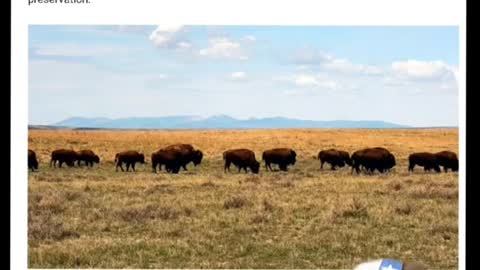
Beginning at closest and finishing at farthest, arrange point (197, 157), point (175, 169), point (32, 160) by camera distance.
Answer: point (32, 160), point (175, 169), point (197, 157)

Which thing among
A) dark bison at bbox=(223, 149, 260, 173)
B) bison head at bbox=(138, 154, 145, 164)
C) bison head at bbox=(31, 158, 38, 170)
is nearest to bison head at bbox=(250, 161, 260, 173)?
dark bison at bbox=(223, 149, 260, 173)

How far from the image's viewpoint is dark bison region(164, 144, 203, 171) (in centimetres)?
628

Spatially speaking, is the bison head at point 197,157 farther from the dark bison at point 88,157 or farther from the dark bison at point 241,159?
the dark bison at point 88,157

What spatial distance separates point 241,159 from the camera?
636 cm

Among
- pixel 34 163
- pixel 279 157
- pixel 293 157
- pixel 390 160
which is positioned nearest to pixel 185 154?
pixel 279 157

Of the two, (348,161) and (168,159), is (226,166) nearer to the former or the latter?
(168,159)

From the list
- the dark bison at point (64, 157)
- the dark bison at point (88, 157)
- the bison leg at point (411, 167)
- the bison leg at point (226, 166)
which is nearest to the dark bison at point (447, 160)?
the bison leg at point (411, 167)

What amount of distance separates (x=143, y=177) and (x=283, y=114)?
133 centimetres

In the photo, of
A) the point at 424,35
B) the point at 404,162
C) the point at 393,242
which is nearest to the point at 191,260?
the point at 393,242

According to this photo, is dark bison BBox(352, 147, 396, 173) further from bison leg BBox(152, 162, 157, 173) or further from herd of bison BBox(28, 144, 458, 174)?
bison leg BBox(152, 162, 157, 173)

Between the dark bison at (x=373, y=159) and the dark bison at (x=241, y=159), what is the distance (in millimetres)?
832

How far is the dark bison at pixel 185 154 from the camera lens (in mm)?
6281

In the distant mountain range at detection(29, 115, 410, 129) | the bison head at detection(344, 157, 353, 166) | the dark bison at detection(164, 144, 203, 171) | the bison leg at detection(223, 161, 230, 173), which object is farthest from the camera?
the bison head at detection(344, 157, 353, 166)

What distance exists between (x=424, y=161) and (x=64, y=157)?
2.96 m
